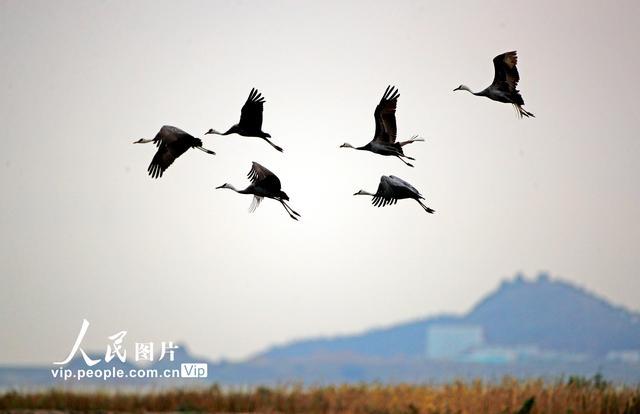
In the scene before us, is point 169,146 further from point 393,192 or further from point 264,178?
point 393,192

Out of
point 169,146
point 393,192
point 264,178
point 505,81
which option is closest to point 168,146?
point 169,146

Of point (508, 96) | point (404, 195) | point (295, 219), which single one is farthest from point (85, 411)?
point (508, 96)

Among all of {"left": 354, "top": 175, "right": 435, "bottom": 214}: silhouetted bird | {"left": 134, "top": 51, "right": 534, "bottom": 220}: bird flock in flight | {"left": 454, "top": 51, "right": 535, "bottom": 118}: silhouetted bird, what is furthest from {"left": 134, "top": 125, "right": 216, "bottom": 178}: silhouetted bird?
{"left": 454, "top": 51, "right": 535, "bottom": 118}: silhouetted bird

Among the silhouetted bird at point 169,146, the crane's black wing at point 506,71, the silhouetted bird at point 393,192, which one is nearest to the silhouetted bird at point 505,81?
the crane's black wing at point 506,71

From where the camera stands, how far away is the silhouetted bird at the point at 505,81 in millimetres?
24688

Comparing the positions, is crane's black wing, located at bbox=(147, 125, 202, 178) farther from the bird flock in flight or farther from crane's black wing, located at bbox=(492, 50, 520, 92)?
crane's black wing, located at bbox=(492, 50, 520, 92)

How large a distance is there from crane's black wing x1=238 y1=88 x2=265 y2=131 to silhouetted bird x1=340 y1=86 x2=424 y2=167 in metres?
2.01

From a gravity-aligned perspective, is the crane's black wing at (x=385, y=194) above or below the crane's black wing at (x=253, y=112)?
below

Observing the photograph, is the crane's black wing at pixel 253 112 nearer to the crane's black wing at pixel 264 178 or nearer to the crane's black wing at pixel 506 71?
the crane's black wing at pixel 264 178

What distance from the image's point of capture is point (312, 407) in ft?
80.8

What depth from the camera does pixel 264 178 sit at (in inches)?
915

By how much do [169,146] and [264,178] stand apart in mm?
1844

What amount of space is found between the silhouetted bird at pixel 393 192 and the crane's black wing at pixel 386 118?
2.36 feet

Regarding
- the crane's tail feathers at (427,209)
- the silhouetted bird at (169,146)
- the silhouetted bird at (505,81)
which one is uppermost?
the silhouetted bird at (505,81)
